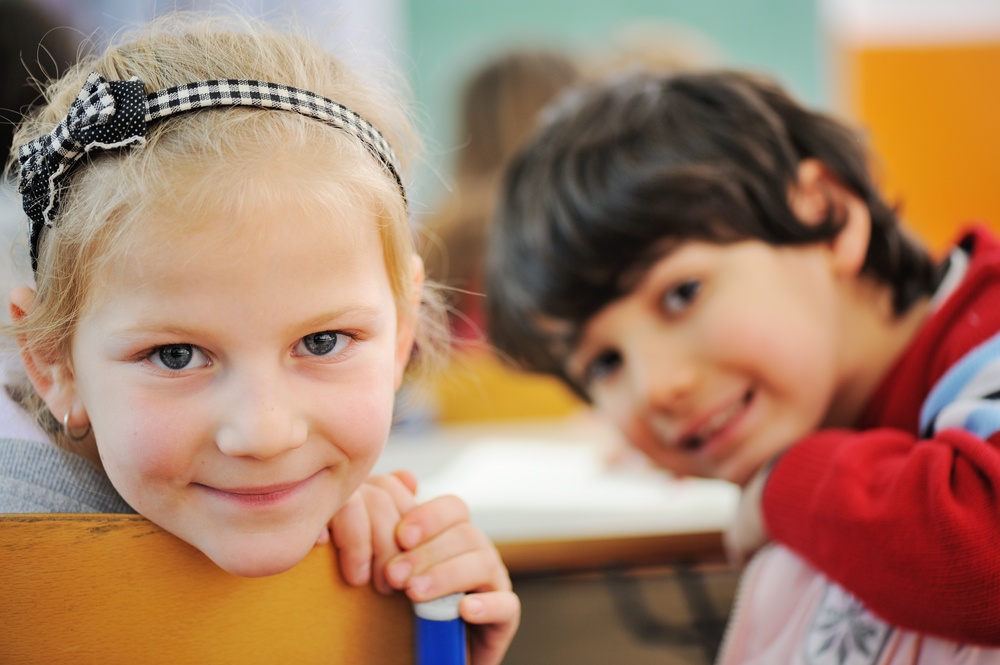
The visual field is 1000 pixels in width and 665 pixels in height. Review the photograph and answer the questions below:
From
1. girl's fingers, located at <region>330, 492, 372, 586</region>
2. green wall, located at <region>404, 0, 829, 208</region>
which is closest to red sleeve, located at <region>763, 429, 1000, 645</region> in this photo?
girl's fingers, located at <region>330, 492, 372, 586</region>

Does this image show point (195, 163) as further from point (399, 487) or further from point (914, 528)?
point (914, 528)

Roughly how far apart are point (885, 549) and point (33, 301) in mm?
605

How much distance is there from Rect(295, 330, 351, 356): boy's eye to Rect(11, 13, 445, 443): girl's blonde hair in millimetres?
67

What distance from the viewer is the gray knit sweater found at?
0.56 meters

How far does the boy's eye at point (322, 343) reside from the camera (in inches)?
20.5

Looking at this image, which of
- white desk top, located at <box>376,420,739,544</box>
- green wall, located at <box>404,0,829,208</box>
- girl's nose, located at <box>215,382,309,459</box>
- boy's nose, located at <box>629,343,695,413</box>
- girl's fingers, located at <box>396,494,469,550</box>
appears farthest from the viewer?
green wall, located at <box>404,0,829,208</box>

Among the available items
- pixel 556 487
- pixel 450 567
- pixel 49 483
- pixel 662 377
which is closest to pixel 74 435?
pixel 49 483

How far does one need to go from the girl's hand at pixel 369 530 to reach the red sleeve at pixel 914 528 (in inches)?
13.5

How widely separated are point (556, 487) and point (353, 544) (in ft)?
2.43

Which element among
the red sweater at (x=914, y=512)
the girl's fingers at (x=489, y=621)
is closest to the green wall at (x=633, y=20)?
the red sweater at (x=914, y=512)

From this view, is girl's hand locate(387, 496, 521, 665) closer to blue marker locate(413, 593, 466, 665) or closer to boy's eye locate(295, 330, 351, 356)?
blue marker locate(413, 593, 466, 665)

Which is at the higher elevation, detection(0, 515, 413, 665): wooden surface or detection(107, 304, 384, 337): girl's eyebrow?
detection(107, 304, 384, 337): girl's eyebrow

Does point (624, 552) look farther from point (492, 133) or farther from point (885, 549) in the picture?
point (492, 133)

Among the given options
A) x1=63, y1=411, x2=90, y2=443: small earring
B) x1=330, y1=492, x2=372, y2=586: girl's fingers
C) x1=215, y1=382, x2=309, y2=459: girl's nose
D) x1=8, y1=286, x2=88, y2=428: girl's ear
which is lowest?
x1=330, y1=492, x2=372, y2=586: girl's fingers
